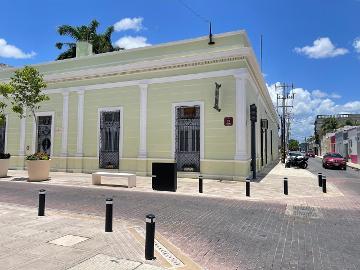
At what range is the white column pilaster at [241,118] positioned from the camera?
15258 millimetres

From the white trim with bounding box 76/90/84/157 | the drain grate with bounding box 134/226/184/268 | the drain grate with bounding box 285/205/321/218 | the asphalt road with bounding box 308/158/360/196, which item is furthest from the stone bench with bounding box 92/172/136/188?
the asphalt road with bounding box 308/158/360/196

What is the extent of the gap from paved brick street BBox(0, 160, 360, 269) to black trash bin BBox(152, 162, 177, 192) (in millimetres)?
609

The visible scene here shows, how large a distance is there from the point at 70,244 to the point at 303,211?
21.1 feet

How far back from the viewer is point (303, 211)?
29.0 feet

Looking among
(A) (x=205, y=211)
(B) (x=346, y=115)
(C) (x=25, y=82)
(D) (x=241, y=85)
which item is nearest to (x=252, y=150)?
(D) (x=241, y=85)

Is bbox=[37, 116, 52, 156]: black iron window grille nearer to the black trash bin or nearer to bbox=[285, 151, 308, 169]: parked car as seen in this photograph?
the black trash bin

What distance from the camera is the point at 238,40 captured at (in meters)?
16.0

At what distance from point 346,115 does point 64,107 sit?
99.6 meters

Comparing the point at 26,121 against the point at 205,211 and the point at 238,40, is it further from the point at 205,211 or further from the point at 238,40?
the point at 205,211

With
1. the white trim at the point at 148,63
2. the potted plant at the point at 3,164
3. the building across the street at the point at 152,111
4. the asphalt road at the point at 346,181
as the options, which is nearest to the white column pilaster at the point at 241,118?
the building across the street at the point at 152,111

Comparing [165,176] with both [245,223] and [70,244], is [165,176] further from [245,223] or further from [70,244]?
[70,244]

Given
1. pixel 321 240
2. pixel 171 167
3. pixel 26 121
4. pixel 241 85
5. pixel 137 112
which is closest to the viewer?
pixel 321 240

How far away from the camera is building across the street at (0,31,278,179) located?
1580 cm

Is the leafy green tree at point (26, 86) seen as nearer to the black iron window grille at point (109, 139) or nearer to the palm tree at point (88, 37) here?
the black iron window grille at point (109, 139)
